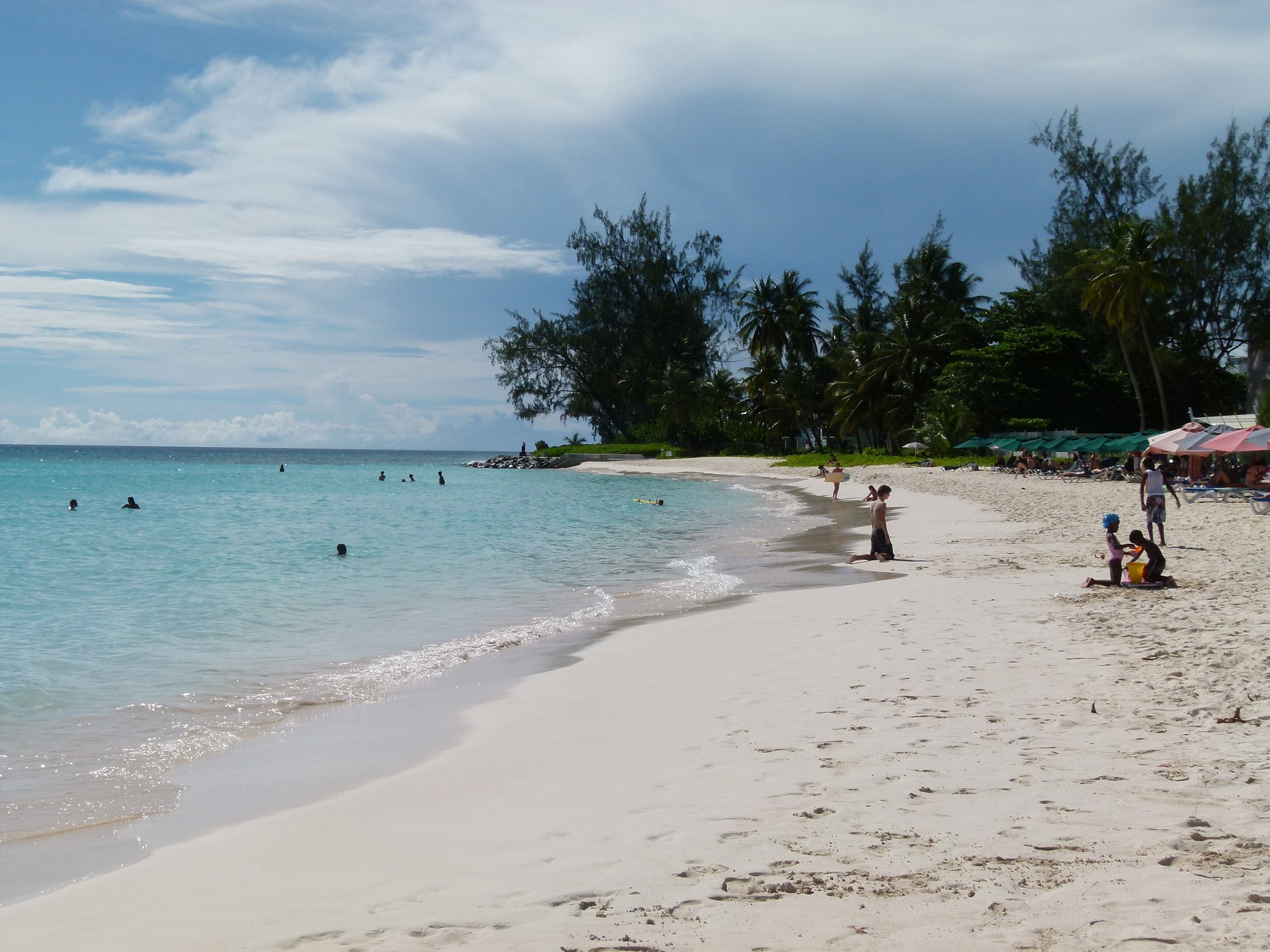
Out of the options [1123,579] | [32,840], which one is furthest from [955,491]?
[32,840]

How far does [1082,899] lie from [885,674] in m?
3.99

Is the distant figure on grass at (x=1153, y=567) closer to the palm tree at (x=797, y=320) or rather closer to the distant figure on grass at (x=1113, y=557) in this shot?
the distant figure on grass at (x=1113, y=557)

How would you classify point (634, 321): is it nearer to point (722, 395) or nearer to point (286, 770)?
point (722, 395)

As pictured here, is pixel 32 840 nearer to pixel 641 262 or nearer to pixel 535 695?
pixel 535 695

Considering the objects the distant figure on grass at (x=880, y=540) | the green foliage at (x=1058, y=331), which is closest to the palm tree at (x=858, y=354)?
the green foliage at (x=1058, y=331)

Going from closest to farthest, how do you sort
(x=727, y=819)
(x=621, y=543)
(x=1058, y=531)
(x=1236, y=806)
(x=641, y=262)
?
(x=1236, y=806), (x=727, y=819), (x=1058, y=531), (x=621, y=543), (x=641, y=262)

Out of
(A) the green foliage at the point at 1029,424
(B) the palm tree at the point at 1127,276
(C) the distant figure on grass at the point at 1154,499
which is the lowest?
(C) the distant figure on grass at the point at 1154,499

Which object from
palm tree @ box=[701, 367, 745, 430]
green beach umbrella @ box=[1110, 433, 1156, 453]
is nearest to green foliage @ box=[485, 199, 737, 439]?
palm tree @ box=[701, 367, 745, 430]

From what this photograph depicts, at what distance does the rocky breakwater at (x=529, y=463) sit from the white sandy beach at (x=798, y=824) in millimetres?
71819

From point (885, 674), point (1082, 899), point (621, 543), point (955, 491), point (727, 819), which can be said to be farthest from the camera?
point (955, 491)

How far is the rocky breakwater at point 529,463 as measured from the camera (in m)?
80.0

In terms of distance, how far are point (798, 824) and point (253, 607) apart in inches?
472

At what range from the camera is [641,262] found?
7612 cm

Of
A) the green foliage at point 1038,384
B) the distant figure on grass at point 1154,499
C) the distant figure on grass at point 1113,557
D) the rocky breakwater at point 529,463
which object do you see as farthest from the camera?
the rocky breakwater at point 529,463
